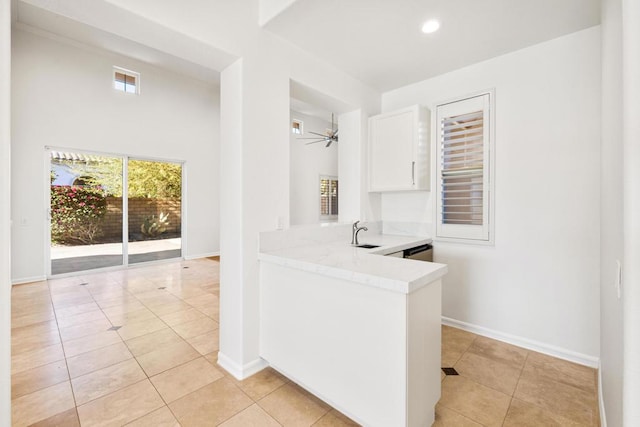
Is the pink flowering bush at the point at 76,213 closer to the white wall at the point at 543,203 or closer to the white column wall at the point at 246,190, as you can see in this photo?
the white column wall at the point at 246,190

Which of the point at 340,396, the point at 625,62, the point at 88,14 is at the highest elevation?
the point at 88,14

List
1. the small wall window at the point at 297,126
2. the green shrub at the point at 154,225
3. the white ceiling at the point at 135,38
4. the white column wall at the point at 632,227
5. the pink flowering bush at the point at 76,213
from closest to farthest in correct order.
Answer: the white column wall at the point at 632,227 → the white ceiling at the point at 135,38 → the pink flowering bush at the point at 76,213 → the green shrub at the point at 154,225 → the small wall window at the point at 297,126

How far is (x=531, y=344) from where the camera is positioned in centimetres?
257

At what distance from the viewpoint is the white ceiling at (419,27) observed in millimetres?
2068

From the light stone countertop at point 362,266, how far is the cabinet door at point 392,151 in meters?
0.96

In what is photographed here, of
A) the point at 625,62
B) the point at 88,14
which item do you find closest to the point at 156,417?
the point at 88,14

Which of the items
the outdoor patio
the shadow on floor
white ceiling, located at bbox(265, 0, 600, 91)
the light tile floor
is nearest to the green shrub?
the outdoor patio

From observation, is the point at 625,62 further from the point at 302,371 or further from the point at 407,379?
the point at 302,371

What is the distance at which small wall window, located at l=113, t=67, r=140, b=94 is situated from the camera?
552 centimetres

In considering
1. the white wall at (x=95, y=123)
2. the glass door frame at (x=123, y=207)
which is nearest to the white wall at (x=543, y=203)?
the white wall at (x=95, y=123)

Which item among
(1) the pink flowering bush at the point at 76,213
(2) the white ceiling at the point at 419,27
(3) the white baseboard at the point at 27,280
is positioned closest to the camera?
(2) the white ceiling at the point at 419,27

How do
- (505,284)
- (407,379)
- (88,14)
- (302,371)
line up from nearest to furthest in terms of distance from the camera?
(407,379) → (88,14) → (302,371) → (505,284)

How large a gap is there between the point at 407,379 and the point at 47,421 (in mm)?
2183

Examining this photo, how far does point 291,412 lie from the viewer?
1800mm
